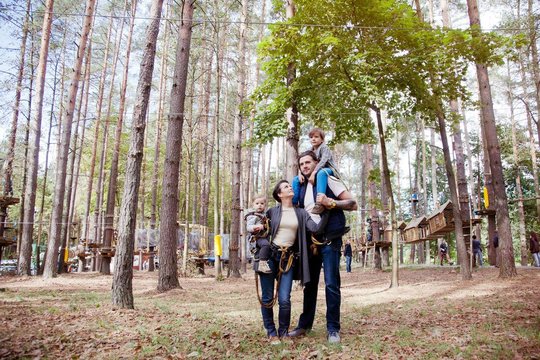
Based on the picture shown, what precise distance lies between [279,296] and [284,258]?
393 mm

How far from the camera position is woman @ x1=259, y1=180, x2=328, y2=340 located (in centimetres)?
401

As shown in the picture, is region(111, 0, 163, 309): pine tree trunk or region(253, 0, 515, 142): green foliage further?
region(253, 0, 515, 142): green foliage

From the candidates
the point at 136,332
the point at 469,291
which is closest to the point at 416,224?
the point at 469,291

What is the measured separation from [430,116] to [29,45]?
1760 centimetres

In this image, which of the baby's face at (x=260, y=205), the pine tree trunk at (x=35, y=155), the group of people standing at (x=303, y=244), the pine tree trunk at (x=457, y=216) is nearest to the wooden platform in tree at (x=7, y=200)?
the pine tree trunk at (x=35, y=155)

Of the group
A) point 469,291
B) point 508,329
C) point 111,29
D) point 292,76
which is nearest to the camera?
point 508,329

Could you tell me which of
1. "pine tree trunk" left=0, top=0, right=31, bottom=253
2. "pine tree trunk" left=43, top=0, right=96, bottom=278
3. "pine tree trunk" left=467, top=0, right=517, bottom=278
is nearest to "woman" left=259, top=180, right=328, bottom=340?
"pine tree trunk" left=467, top=0, right=517, bottom=278

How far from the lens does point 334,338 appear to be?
392 centimetres

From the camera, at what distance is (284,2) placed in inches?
400

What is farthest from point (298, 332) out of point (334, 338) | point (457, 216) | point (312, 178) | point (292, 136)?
point (457, 216)

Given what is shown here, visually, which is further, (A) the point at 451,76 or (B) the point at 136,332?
(A) the point at 451,76

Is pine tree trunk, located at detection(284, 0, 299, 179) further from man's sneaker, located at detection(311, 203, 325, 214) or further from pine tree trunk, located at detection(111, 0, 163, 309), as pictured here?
man's sneaker, located at detection(311, 203, 325, 214)

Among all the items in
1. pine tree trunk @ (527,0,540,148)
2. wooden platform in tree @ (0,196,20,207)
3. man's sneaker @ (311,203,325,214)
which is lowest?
man's sneaker @ (311,203,325,214)

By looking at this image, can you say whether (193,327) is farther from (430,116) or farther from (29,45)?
(29,45)
